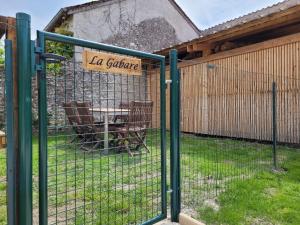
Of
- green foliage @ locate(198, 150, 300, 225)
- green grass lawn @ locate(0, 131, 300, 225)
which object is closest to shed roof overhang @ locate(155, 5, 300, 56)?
green grass lawn @ locate(0, 131, 300, 225)

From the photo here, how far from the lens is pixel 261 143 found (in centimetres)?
555

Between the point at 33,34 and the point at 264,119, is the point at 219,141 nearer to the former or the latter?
the point at 264,119

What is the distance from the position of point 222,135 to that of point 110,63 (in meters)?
2.27

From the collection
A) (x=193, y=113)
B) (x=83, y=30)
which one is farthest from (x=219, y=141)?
(x=83, y=30)

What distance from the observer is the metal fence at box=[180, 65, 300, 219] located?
3.37 metres

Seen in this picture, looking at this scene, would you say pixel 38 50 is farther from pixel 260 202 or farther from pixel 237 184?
pixel 237 184

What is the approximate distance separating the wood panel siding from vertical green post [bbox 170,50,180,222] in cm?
20

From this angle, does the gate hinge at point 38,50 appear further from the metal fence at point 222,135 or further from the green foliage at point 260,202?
the green foliage at point 260,202

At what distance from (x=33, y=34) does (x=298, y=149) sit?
239 inches

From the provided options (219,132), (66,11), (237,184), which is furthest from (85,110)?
(66,11)

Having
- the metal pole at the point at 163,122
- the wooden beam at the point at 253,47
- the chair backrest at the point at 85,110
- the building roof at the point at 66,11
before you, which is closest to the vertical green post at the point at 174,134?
the metal pole at the point at 163,122

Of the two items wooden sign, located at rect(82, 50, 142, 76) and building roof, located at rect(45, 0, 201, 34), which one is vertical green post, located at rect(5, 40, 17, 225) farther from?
building roof, located at rect(45, 0, 201, 34)

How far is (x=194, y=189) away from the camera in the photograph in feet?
11.5

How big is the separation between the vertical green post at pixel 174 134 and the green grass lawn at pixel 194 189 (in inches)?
6.9
